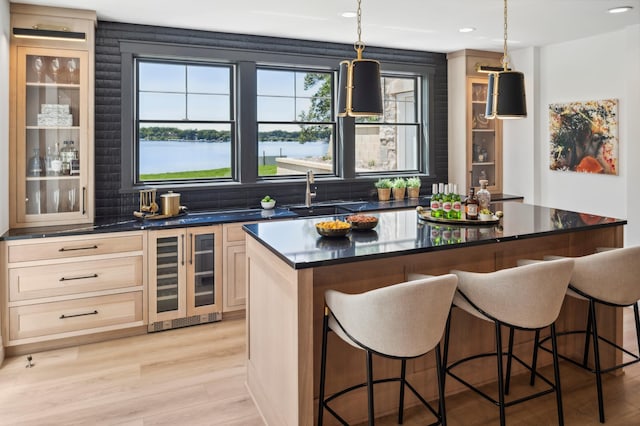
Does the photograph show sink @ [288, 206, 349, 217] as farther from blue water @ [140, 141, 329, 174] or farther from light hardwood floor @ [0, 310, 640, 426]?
light hardwood floor @ [0, 310, 640, 426]

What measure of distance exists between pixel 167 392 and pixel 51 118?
2427 millimetres

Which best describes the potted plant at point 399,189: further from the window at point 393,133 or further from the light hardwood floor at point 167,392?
the light hardwood floor at point 167,392

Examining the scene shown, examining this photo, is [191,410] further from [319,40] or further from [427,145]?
[427,145]

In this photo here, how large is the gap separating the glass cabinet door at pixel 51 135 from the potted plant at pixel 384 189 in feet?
9.91

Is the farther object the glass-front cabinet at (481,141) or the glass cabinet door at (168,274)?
the glass-front cabinet at (481,141)

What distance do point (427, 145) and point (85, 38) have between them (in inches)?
152

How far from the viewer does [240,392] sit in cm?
307

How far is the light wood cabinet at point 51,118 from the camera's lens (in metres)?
3.83

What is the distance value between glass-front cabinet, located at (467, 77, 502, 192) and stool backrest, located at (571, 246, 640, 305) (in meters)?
3.21

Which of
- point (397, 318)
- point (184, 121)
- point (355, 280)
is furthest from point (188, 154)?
point (397, 318)

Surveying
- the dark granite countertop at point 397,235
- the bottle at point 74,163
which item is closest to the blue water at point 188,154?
the bottle at point 74,163

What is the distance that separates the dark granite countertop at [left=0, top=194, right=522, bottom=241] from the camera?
376 centimetres

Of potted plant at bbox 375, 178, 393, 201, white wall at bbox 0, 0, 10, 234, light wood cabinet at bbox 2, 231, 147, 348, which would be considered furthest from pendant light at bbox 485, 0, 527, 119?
white wall at bbox 0, 0, 10, 234

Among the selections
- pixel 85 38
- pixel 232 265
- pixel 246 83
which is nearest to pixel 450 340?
pixel 232 265
